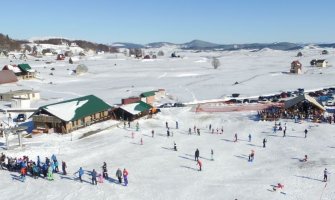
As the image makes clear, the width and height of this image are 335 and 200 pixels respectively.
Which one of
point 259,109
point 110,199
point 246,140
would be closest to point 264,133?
point 246,140

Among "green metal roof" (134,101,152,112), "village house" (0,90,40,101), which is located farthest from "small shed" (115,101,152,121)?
"village house" (0,90,40,101)

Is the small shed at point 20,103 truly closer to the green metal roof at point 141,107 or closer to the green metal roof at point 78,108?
the green metal roof at point 78,108

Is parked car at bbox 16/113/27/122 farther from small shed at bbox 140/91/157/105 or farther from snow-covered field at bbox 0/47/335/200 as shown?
small shed at bbox 140/91/157/105

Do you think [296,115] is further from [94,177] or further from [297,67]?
[297,67]

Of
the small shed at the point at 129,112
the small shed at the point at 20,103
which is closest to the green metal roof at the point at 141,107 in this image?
the small shed at the point at 129,112

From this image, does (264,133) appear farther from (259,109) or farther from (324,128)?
(259,109)

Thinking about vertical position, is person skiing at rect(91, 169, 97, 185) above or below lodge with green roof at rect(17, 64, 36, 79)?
below
